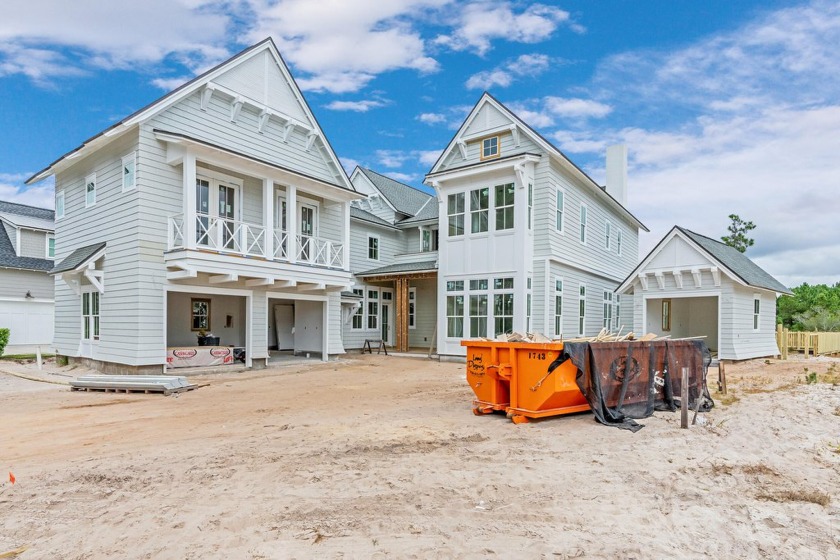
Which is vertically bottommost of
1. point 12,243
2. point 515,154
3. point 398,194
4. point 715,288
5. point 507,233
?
point 715,288

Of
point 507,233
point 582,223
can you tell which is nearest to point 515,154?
point 507,233

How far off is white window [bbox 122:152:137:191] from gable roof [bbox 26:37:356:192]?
67cm

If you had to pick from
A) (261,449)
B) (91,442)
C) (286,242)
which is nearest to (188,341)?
(286,242)

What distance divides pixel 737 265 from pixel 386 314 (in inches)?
577

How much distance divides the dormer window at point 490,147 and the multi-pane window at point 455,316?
5438 mm

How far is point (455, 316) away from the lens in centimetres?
1978

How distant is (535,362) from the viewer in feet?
27.7

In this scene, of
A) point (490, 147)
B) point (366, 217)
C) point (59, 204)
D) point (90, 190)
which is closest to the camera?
point (90, 190)

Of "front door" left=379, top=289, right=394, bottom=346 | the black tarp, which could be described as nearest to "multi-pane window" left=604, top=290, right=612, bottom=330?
"front door" left=379, top=289, right=394, bottom=346

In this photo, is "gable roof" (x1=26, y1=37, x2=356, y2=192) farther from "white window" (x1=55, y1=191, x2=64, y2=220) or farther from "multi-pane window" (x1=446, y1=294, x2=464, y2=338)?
"multi-pane window" (x1=446, y1=294, x2=464, y2=338)

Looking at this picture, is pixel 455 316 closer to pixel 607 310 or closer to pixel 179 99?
pixel 607 310

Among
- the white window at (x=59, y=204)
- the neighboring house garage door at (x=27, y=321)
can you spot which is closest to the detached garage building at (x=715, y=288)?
the white window at (x=59, y=204)

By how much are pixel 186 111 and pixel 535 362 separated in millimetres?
12116

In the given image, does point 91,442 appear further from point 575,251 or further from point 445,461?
point 575,251
